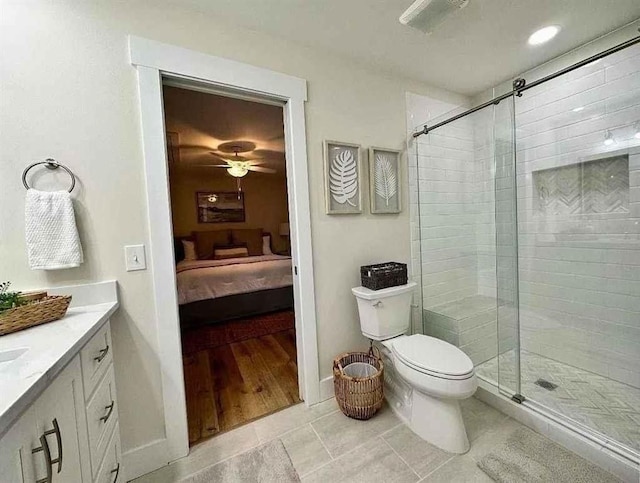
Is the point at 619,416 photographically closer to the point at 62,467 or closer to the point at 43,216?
the point at 62,467

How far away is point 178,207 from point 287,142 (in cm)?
414

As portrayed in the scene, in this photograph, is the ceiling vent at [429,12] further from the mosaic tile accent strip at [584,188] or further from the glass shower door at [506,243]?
the mosaic tile accent strip at [584,188]

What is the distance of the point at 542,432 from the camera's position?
151 cm

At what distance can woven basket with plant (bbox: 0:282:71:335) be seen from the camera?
0.96 meters

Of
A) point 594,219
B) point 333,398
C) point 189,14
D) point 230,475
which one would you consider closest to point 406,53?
point 189,14

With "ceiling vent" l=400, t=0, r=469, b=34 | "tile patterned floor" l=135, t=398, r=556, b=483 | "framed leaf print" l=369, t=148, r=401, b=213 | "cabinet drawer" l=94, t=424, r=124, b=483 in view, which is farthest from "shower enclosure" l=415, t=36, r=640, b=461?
"cabinet drawer" l=94, t=424, r=124, b=483

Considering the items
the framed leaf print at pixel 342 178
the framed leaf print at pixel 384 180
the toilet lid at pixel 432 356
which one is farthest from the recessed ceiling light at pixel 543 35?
the toilet lid at pixel 432 356

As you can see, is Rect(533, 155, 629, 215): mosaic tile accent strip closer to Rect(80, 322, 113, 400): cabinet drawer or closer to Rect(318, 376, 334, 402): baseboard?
Rect(318, 376, 334, 402): baseboard

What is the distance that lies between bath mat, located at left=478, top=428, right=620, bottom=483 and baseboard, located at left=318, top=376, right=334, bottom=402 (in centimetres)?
91

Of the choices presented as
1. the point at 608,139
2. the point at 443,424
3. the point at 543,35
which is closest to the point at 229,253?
the point at 443,424

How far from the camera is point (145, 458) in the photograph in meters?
1.39

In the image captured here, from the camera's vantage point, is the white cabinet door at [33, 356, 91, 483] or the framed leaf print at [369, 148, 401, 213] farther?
the framed leaf print at [369, 148, 401, 213]

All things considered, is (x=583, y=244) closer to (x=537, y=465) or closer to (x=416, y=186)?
(x=416, y=186)

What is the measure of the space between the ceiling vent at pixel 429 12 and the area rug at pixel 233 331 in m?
2.90
